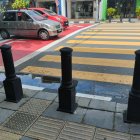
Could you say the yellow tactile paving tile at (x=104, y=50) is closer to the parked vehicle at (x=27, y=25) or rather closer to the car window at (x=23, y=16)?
the parked vehicle at (x=27, y=25)

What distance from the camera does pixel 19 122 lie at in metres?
3.83

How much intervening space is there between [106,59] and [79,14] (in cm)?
2010

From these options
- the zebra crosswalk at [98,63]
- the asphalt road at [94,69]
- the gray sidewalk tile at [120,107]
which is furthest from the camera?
the zebra crosswalk at [98,63]

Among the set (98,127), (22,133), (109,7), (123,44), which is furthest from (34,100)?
(109,7)

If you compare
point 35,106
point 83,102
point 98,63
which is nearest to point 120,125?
point 83,102

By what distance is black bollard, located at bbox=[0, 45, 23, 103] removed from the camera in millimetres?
4168

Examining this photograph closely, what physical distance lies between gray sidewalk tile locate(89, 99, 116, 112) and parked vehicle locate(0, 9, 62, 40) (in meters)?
8.25

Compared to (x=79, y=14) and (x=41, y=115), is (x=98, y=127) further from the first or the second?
(x=79, y=14)

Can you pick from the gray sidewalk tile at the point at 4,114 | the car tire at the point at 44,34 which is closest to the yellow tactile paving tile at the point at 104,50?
the car tire at the point at 44,34

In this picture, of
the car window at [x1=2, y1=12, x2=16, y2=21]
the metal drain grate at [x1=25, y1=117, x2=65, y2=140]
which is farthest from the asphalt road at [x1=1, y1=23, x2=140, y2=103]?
the car window at [x1=2, y1=12, x2=16, y2=21]

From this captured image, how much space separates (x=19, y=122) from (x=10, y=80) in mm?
981

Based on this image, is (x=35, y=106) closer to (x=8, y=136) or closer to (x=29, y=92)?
(x=29, y=92)

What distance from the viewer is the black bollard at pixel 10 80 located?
13.7 feet

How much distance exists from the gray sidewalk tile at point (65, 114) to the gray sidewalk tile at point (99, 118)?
115mm
